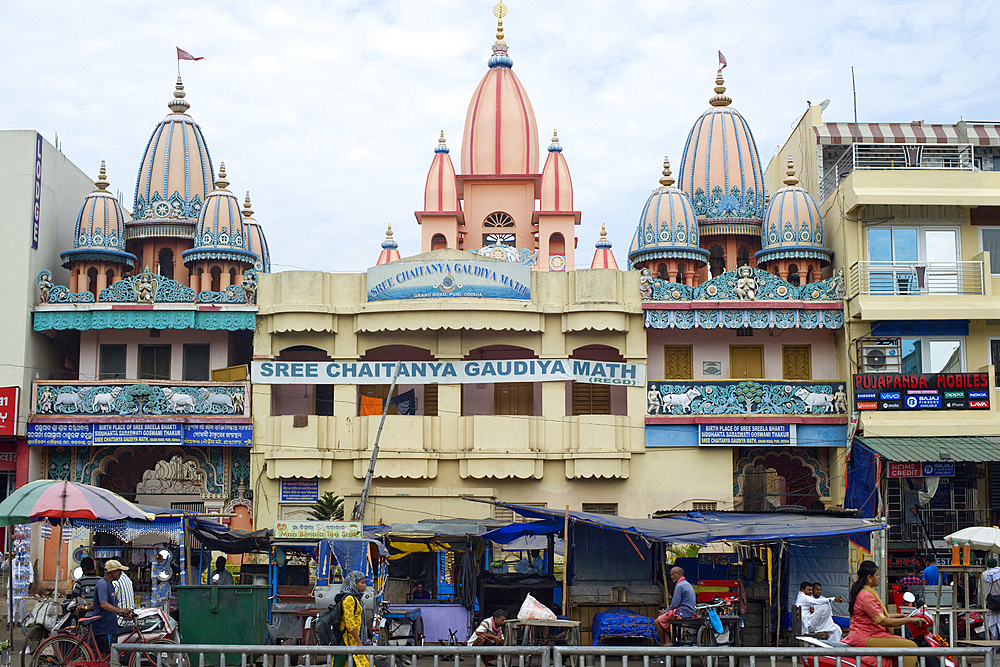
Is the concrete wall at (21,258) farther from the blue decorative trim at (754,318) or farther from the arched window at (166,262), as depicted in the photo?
the blue decorative trim at (754,318)

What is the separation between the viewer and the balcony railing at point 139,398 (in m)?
27.2

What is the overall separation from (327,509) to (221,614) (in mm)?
10275

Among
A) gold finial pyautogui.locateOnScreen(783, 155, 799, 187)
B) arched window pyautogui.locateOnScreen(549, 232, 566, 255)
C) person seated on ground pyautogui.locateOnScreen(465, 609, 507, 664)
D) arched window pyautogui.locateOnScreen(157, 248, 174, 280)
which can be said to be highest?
gold finial pyautogui.locateOnScreen(783, 155, 799, 187)

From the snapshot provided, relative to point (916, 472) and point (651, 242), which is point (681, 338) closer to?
point (651, 242)

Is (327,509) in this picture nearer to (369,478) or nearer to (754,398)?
(369,478)

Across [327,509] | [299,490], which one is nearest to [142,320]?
[299,490]

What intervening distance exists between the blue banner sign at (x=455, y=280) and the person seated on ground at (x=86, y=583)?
1419 cm

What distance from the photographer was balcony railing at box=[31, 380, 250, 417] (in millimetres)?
27250

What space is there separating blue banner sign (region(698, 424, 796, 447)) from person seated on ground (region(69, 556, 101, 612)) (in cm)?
1641

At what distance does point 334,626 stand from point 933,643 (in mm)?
7168

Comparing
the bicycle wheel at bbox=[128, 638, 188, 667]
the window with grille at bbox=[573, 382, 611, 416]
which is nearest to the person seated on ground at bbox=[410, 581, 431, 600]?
the bicycle wheel at bbox=[128, 638, 188, 667]

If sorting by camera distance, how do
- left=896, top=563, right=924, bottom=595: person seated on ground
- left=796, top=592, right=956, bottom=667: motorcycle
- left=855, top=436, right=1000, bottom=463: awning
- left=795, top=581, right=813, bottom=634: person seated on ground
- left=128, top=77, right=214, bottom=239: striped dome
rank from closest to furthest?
left=796, top=592, right=956, bottom=667: motorcycle, left=795, top=581, right=813, bottom=634: person seated on ground, left=896, top=563, right=924, bottom=595: person seated on ground, left=855, top=436, right=1000, bottom=463: awning, left=128, top=77, right=214, bottom=239: striped dome

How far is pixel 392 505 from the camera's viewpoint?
27.3m

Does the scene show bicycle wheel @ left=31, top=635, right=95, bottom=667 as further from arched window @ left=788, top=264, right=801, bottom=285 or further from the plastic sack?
arched window @ left=788, top=264, right=801, bottom=285
